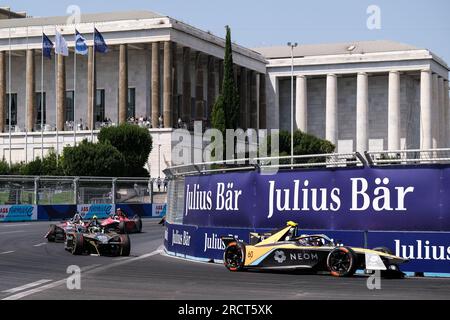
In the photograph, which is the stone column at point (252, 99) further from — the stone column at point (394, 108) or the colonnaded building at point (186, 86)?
the stone column at point (394, 108)

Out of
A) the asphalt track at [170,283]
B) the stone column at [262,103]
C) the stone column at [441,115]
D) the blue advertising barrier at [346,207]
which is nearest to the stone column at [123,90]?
the stone column at [262,103]

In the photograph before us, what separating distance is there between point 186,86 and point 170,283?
76650mm

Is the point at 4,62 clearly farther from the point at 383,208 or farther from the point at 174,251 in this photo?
the point at 383,208

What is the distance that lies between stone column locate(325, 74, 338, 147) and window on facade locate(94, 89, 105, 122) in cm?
2999

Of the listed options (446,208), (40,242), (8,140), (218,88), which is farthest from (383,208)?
(218,88)

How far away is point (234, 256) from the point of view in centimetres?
2339

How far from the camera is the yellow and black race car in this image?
21.1 meters

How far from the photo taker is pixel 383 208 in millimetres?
22625

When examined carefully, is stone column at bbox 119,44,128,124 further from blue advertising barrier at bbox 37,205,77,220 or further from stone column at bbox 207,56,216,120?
blue advertising barrier at bbox 37,205,77,220

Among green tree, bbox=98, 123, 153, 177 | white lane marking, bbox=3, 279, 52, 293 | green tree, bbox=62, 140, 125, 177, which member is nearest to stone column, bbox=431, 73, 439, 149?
green tree, bbox=98, 123, 153, 177

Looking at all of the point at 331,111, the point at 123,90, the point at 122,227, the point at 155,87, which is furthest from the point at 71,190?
the point at 331,111

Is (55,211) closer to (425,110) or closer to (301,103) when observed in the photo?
(301,103)

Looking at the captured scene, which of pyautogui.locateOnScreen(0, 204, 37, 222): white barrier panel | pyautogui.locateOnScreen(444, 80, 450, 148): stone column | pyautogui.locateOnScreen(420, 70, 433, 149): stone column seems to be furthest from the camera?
pyautogui.locateOnScreen(444, 80, 450, 148): stone column

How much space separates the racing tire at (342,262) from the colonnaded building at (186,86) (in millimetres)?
68335
